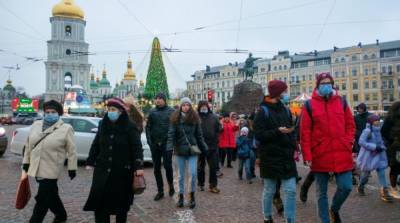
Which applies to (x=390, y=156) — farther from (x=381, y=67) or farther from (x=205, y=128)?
(x=381, y=67)

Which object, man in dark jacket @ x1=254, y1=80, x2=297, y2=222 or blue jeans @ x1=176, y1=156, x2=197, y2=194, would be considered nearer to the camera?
man in dark jacket @ x1=254, y1=80, x2=297, y2=222

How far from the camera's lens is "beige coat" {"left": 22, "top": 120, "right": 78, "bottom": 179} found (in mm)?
5070

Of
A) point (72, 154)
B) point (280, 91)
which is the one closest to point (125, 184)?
point (72, 154)

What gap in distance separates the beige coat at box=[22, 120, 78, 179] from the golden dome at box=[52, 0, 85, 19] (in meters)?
89.6

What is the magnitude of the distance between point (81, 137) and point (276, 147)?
8274 millimetres

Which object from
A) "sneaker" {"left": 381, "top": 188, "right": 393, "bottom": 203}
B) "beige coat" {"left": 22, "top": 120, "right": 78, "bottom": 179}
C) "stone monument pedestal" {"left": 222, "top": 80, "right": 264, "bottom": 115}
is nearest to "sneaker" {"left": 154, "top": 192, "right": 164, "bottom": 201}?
"beige coat" {"left": 22, "top": 120, "right": 78, "bottom": 179}

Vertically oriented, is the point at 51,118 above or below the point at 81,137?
above

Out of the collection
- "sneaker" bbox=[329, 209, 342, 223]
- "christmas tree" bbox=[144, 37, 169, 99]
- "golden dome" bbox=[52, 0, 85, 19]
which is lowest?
"sneaker" bbox=[329, 209, 342, 223]

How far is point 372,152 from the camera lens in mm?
7332

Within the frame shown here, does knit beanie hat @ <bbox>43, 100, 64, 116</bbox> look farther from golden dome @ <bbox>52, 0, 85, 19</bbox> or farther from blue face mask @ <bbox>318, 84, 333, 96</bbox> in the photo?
golden dome @ <bbox>52, 0, 85, 19</bbox>

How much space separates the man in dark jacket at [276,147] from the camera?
187 inches

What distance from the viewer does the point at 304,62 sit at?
89000mm

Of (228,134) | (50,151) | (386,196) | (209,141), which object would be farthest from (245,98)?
(50,151)

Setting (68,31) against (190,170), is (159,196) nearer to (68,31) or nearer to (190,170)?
(190,170)
